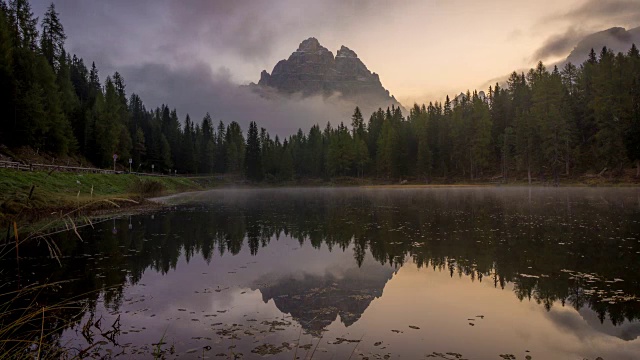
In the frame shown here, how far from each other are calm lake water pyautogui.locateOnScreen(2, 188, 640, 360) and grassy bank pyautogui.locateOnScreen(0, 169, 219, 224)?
293 cm

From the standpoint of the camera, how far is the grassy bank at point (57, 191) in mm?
21628

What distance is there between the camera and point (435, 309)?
1018 cm

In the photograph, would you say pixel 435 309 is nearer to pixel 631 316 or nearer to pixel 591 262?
pixel 631 316

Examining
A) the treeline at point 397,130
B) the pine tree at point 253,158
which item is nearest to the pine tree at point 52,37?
the treeline at point 397,130

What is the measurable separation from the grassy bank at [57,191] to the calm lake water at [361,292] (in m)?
2.93

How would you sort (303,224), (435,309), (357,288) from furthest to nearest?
1. (303,224)
2. (357,288)
3. (435,309)

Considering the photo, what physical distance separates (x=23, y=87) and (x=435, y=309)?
6563cm

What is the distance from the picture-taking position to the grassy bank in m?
21.6

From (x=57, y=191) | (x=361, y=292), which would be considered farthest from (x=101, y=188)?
(x=361, y=292)

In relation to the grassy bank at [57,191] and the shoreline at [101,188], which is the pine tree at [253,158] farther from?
the grassy bank at [57,191]

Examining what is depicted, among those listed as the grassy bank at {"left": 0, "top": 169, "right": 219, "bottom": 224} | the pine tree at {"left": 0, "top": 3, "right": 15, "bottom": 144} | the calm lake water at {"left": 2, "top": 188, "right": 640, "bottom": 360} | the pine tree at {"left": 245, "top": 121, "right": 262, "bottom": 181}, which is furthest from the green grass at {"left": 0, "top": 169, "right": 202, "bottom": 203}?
the pine tree at {"left": 245, "top": 121, "right": 262, "bottom": 181}

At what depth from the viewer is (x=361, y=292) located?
1171cm

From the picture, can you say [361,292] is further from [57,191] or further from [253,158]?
[253,158]

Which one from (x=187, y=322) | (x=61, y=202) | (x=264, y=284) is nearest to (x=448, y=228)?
(x=264, y=284)
